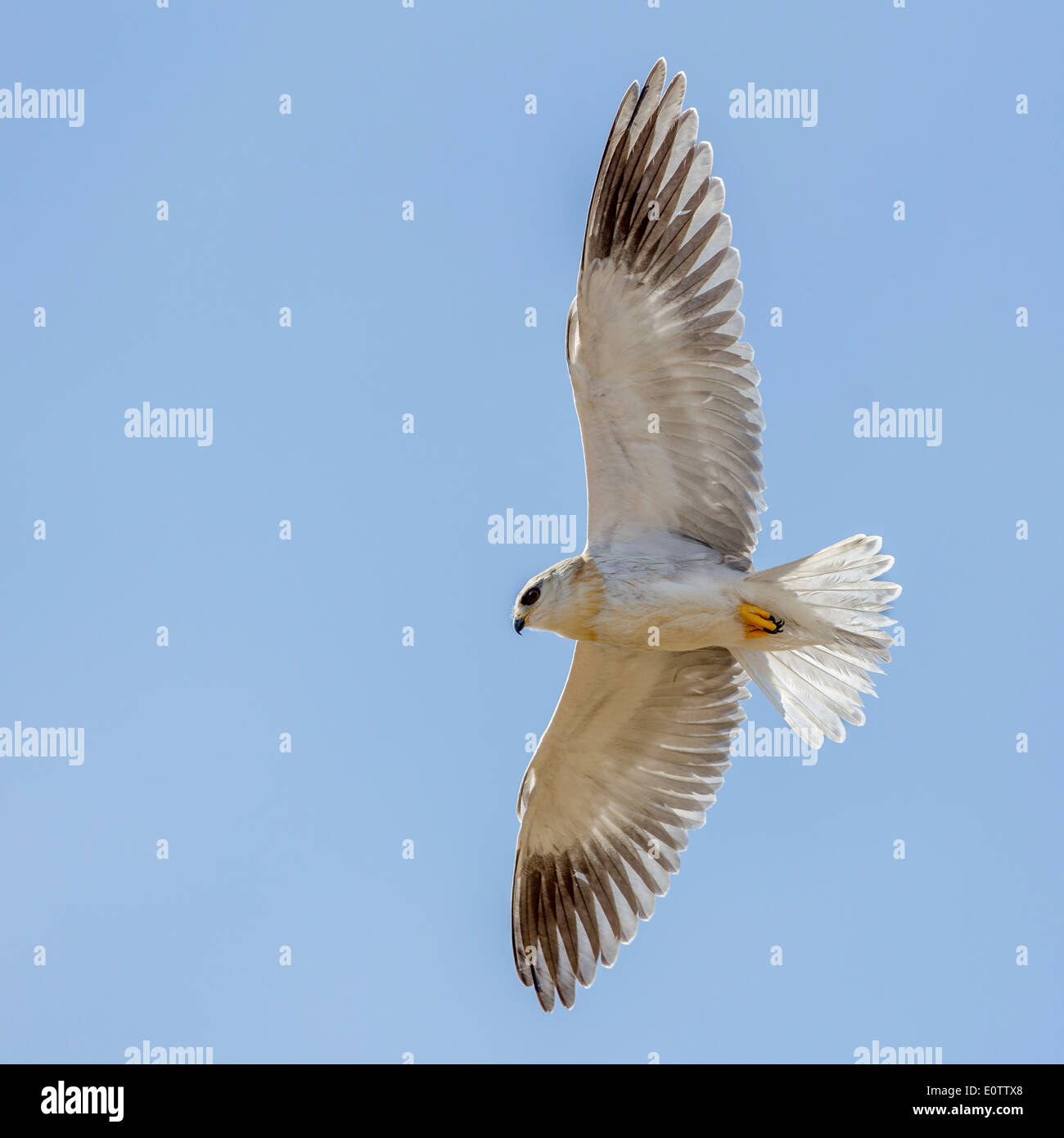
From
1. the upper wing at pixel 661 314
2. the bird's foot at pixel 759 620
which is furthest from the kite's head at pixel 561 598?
the bird's foot at pixel 759 620

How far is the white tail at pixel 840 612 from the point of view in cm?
834

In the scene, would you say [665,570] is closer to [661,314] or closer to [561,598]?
[561,598]

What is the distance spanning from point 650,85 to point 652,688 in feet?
11.7

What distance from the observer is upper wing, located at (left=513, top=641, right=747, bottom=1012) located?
30.9 ft

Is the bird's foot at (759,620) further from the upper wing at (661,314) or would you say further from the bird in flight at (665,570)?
the upper wing at (661,314)

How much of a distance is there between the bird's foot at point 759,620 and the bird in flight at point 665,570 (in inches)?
0.4

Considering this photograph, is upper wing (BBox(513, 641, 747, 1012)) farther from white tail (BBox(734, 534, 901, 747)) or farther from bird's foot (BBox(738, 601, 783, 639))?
bird's foot (BBox(738, 601, 783, 639))

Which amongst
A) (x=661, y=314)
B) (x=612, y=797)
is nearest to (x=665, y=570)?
(x=661, y=314)

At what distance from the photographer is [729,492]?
871 centimetres

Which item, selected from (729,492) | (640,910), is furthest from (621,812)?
(729,492)

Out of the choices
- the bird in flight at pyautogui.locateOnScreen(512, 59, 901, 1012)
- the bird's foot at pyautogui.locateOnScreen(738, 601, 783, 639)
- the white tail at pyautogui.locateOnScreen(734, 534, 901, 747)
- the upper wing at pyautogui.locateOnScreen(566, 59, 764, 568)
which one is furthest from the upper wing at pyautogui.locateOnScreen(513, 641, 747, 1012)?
the upper wing at pyautogui.locateOnScreen(566, 59, 764, 568)

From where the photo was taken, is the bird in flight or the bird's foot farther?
the bird's foot

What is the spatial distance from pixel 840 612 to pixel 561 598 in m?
1.54

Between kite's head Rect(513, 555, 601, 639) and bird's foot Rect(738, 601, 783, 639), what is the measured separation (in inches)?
32.2
